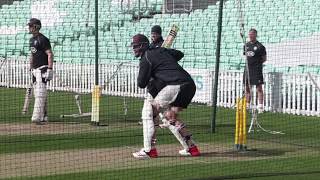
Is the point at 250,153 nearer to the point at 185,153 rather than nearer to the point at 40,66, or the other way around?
the point at 185,153

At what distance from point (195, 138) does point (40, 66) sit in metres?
3.64

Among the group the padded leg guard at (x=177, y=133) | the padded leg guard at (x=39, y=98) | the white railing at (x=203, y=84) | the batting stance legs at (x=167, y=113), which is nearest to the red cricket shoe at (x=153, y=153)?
the batting stance legs at (x=167, y=113)

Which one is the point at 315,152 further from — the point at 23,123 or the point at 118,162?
the point at 23,123

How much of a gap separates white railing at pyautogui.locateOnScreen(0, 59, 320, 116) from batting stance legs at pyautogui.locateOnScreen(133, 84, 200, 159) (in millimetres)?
6506

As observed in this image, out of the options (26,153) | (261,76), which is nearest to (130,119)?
(261,76)

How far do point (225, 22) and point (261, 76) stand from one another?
28.4 ft

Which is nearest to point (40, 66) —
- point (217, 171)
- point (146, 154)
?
point (146, 154)

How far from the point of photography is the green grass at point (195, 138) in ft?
32.4

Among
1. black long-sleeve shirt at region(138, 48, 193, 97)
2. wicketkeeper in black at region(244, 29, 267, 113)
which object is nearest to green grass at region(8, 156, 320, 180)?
black long-sleeve shirt at region(138, 48, 193, 97)

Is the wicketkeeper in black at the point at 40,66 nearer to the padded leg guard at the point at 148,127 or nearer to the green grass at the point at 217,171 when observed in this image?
the padded leg guard at the point at 148,127

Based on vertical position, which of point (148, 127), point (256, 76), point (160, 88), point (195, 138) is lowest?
point (195, 138)

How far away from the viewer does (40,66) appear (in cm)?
1506

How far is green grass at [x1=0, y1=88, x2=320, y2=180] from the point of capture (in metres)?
9.89

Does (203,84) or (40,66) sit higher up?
(40,66)
